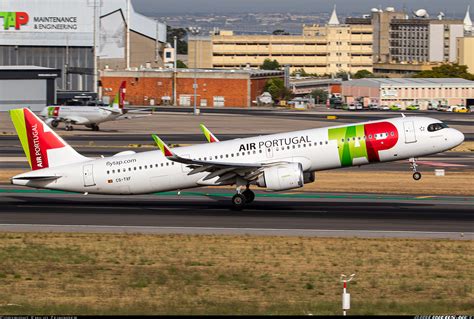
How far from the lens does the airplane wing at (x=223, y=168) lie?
49775 mm

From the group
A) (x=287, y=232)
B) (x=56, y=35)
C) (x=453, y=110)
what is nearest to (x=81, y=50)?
(x=56, y=35)

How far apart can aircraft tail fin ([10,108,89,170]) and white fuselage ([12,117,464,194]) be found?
639mm

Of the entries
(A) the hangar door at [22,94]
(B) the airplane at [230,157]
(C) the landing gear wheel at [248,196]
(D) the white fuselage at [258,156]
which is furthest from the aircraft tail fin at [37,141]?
(A) the hangar door at [22,94]

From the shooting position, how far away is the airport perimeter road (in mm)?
45656

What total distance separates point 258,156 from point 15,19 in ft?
497

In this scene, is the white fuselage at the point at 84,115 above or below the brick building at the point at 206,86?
below

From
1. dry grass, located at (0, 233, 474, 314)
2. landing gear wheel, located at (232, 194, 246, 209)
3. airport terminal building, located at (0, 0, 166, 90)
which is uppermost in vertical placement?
airport terminal building, located at (0, 0, 166, 90)

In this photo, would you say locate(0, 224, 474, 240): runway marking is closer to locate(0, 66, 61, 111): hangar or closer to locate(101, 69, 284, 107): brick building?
locate(0, 66, 61, 111): hangar

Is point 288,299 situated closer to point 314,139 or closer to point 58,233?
point 58,233

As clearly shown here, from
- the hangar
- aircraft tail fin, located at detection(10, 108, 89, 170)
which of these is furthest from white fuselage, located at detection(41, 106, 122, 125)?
aircraft tail fin, located at detection(10, 108, 89, 170)

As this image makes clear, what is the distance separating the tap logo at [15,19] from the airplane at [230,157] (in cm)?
14723

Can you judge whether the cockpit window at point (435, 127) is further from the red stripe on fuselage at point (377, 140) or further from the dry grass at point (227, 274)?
the dry grass at point (227, 274)

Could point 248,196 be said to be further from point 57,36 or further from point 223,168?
point 57,36

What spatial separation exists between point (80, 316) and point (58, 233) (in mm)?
16703
